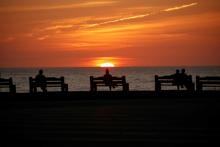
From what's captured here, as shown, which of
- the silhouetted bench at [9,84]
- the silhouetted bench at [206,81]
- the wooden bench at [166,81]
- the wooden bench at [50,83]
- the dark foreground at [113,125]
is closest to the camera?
the dark foreground at [113,125]

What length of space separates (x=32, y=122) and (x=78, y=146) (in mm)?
4708

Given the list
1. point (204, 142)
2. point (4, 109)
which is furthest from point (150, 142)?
point (4, 109)

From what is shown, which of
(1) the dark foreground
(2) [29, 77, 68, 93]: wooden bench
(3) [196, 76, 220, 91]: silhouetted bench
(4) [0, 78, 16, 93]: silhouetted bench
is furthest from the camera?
(2) [29, 77, 68, 93]: wooden bench

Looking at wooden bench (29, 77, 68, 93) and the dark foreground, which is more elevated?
wooden bench (29, 77, 68, 93)

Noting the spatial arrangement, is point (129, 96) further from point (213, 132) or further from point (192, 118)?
point (213, 132)

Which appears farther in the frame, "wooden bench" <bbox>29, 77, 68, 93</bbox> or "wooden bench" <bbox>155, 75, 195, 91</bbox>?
"wooden bench" <bbox>29, 77, 68, 93</bbox>

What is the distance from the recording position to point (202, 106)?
1853 centimetres

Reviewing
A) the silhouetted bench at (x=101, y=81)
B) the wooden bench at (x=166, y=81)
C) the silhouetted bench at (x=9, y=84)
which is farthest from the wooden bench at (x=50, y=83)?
the wooden bench at (x=166, y=81)

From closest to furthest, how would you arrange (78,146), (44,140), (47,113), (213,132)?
(78,146) < (44,140) < (213,132) < (47,113)

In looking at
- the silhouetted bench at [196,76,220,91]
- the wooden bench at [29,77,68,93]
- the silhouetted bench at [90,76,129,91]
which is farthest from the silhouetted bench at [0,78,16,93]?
the silhouetted bench at [196,76,220,91]

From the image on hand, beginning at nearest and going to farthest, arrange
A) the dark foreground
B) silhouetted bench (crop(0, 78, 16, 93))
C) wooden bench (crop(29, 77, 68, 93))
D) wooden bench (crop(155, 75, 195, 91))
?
the dark foreground
wooden bench (crop(155, 75, 195, 91))
silhouetted bench (crop(0, 78, 16, 93))
wooden bench (crop(29, 77, 68, 93))

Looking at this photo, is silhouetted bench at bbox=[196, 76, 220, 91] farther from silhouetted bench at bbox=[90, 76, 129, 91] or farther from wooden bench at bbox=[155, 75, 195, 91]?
silhouetted bench at bbox=[90, 76, 129, 91]

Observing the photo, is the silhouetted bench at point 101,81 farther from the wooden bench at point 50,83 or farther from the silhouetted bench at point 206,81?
the silhouetted bench at point 206,81

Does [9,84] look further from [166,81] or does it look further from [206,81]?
[206,81]
